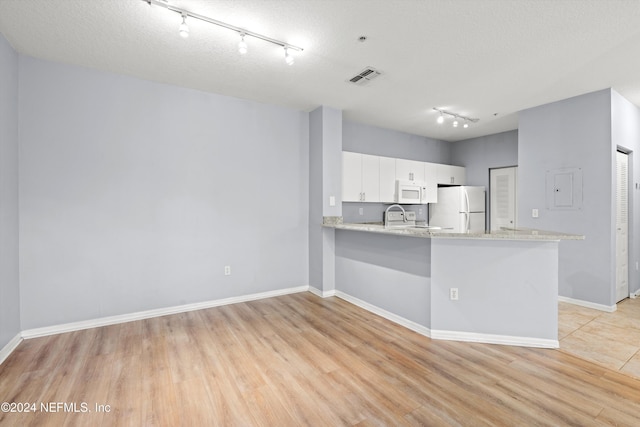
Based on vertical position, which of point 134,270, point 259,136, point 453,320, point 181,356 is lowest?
point 181,356

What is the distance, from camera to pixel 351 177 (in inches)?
186

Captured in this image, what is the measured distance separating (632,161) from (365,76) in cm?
400

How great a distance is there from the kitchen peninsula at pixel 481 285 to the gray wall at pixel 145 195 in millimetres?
1920

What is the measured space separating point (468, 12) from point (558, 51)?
120 cm

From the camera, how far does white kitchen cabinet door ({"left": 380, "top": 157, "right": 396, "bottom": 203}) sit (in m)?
5.11

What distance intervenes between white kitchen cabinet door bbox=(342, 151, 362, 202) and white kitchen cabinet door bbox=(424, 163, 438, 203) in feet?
5.47

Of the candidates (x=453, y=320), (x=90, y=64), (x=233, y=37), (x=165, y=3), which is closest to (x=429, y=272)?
(x=453, y=320)

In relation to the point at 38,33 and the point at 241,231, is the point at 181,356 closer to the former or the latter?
the point at 241,231

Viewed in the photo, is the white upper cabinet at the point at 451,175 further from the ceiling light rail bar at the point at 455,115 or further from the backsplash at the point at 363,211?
the ceiling light rail bar at the point at 455,115

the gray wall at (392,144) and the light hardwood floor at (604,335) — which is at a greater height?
the gray wall at (392,144)

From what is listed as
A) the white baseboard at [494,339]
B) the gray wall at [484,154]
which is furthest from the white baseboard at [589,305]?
the gray wall at [484,154]

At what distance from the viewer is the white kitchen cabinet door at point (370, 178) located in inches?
192

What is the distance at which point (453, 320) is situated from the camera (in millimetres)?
2811

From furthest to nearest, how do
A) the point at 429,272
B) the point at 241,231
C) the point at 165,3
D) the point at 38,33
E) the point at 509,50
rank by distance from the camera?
the point at 241,231 < the point at 429,272 < the point at 509,50 < the point at 38,33 < the point at 165,3
